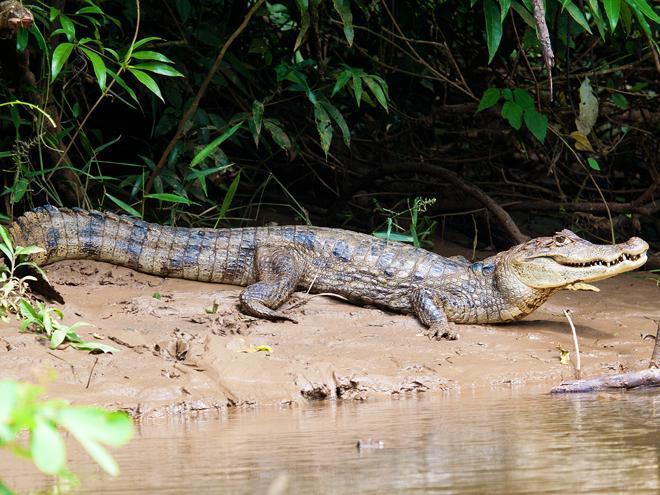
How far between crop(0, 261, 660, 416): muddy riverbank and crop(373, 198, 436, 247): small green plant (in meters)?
0.89

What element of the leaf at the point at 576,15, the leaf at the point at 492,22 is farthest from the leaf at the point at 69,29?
the leaf at the point at 576,15

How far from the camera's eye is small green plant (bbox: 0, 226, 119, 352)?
16.2 ft

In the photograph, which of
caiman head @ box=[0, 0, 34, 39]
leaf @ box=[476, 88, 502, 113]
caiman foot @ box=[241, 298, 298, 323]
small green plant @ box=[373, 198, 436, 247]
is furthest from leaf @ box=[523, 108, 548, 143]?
caiman head @ box=[0, 0, 34, 39]

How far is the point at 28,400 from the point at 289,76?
585 centimetres

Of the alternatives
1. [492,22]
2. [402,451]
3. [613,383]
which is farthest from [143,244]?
[402,451]

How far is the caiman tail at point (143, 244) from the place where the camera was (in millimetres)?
6652

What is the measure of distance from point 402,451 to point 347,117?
5605mm

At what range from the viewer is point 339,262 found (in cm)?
691

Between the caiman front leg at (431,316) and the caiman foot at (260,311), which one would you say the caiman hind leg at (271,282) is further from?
the caiman front leg at (431,316)

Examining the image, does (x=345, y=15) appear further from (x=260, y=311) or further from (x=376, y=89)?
(x=260, y=311)

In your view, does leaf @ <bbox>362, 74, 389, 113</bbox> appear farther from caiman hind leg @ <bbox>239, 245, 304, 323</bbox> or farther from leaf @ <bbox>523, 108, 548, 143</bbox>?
caiman hind leg @ <bbox>239, 245, 304, 323</bbox>

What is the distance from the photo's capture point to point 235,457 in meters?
3.37

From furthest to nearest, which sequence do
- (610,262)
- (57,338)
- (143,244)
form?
(143,244) → (610,262) → (57,338)

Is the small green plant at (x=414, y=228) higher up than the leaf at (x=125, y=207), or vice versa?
the leaf at (x=125, y=207)
